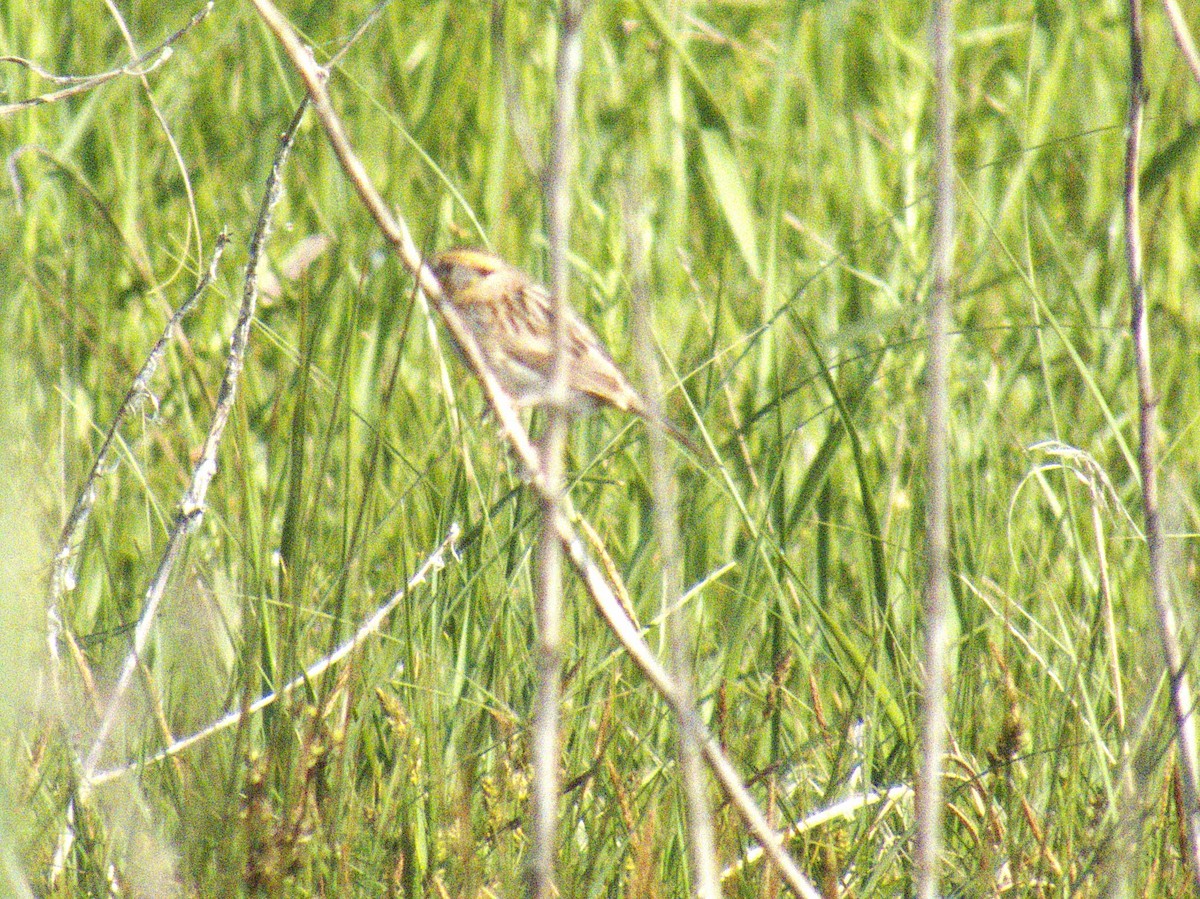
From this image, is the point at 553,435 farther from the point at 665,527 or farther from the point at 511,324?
the point at 511,324

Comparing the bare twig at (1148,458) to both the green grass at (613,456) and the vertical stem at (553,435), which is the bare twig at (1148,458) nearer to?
the green grass at (613,456)

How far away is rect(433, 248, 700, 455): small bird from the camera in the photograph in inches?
146

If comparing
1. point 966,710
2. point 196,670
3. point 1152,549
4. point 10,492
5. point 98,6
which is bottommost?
point 966,710

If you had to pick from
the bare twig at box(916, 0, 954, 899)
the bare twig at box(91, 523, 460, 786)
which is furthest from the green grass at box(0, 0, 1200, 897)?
the bare twig at box(916, 0, 954, 899)

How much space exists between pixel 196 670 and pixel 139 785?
16cm

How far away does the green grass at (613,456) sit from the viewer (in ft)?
6.43

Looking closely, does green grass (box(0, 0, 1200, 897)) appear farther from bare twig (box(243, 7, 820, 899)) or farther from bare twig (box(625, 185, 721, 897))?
bare twig (box(625, 185, 721, 897))

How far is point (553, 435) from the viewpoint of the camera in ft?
4.23

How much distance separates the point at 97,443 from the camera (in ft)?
9.82

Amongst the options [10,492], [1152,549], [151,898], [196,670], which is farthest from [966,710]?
[10,492]

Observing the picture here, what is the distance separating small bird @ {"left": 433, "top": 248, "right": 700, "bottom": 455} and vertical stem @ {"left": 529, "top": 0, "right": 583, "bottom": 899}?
7.80 feet

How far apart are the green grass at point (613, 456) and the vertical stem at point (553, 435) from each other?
365 millimetres

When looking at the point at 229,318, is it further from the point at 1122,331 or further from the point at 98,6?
the point at 1122,331

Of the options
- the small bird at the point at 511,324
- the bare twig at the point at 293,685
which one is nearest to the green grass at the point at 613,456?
the bare twig at the point at 293,685
